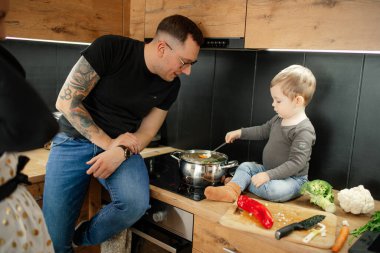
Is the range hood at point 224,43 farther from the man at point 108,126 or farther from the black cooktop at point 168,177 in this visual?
the black cooktop at point 168,177

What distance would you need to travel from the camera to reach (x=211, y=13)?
145cm

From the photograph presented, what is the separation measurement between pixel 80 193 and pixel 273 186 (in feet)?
2.53

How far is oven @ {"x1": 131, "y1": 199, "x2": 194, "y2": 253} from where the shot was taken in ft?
4.32

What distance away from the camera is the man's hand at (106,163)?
132 cm

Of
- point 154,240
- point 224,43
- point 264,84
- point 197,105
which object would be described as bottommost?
point 154,240

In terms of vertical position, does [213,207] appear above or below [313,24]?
below

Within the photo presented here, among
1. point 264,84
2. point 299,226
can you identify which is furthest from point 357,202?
point 264,84

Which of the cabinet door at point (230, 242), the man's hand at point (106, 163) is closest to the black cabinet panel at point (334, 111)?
the cabinet door at point (230, 242)

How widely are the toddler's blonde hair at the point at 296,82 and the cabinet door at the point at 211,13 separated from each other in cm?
24

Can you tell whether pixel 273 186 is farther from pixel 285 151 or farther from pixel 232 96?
pixel 232 96

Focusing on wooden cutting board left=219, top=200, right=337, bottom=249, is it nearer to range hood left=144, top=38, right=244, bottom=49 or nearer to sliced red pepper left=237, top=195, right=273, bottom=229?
sliced red pepper left=237, top=195, right=273, bottom=229

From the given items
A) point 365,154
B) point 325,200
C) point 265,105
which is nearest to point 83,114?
point 265,105

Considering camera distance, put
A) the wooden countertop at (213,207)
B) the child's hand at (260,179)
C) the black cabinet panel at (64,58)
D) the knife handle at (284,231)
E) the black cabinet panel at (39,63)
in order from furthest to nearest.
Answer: the black cabinet panel at (64,58) → the black cabinet panel at (39,63) → the child's hand at (260,179) → the wooden countertop at (213,207) → the knife handle at (284,231)

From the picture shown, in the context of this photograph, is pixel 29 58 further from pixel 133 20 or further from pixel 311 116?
pixel 311 116
